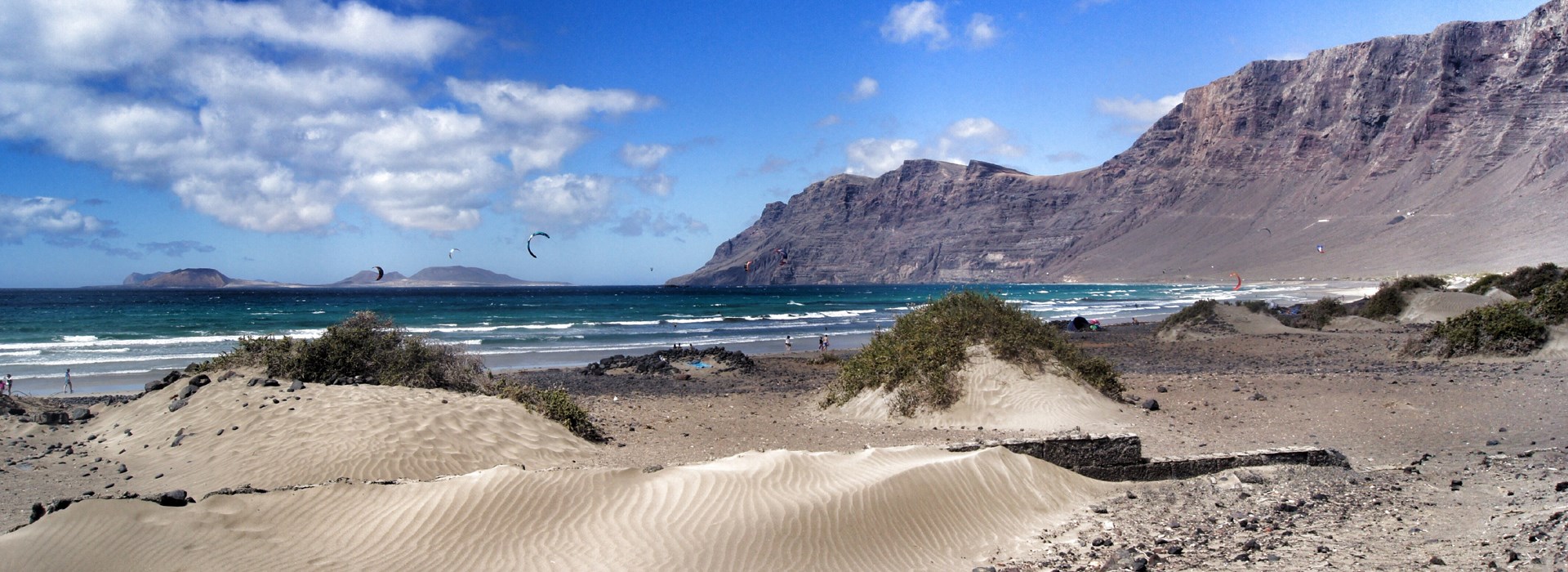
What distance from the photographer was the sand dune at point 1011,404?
1255 cm

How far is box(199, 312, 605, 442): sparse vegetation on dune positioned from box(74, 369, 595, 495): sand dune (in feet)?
1.74

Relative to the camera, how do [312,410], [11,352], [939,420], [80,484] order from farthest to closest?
[11,352] → [939,420] → [312,410] → [80,484]

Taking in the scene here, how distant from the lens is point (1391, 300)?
3256cm

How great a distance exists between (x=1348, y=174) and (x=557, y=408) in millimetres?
152458

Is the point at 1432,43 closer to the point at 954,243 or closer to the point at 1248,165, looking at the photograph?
the point at 1248,165

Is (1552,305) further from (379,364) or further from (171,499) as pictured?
(171,499)

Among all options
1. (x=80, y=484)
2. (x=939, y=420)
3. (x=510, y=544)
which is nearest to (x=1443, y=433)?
(x=939, y=420)

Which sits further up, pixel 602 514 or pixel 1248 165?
pixel 1248 165

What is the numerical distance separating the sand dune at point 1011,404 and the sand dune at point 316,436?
537cm

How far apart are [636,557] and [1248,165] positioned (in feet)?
558

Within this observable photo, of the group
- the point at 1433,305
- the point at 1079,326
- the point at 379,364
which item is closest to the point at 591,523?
the point at 379,364

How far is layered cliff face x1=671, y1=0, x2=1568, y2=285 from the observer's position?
100375 millimetres

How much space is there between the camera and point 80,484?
906 centimetres

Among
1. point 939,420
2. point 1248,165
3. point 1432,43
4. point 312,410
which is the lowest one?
point 939,420
